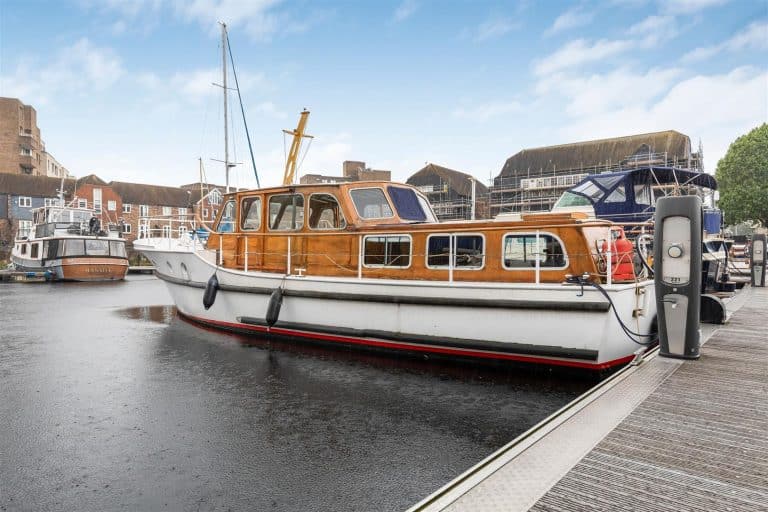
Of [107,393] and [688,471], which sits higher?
[688,471]

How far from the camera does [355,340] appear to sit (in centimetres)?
797

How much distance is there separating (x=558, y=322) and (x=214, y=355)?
5634 millimetres

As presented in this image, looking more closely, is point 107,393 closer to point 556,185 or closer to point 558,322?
point 558,322

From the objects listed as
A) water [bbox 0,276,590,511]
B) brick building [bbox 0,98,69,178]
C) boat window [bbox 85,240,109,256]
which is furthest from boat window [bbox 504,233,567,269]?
brick building [bbox 0,98,69,178]

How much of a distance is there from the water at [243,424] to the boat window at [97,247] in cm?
2001

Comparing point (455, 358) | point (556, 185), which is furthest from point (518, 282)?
point (556, 185)

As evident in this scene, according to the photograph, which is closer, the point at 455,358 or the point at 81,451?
the point at 81,451

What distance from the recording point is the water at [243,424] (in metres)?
3.59

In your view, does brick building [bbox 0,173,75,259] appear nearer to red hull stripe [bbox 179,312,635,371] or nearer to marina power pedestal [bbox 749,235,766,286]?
red hull stripe [bbox 179,312,635,371]

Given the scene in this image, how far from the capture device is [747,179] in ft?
112

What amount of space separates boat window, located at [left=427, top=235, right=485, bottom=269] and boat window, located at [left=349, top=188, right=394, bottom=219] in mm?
1258

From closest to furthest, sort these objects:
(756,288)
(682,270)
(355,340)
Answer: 1. (682,270)
2. (355,340)
3. (756,288)

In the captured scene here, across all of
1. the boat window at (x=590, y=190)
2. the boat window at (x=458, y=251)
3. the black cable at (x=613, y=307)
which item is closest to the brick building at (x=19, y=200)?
the boat window at (x=590, y=190)

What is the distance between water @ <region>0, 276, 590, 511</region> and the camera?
3.59 meters
